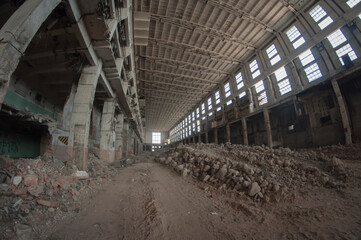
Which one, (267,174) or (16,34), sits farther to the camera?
(267,174)

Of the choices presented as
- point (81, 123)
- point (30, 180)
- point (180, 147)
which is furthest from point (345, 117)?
point (30, 180)

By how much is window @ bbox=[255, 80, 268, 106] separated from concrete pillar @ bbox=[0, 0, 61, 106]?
658 inches

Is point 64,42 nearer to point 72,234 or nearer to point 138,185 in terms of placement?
point 138,185

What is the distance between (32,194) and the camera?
2791mm

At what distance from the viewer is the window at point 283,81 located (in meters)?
12.9

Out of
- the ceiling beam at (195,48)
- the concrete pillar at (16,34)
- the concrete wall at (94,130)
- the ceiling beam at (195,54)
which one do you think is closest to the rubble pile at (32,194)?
the concrete pillar at (16,34)

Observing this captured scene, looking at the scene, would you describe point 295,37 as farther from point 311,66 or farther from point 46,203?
point 46,203

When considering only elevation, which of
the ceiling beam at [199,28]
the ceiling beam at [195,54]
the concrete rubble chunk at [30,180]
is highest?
the ceiling beam at [199,28]

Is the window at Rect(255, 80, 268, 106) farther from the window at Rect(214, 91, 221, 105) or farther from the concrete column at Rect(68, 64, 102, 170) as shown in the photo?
the concrete column at Rect(68, 64, 102, 170)

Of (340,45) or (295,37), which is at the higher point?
(295,37)

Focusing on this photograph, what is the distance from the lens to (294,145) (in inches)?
482

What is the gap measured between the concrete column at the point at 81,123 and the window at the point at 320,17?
53.6 ft

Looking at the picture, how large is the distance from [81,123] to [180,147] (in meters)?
5.33

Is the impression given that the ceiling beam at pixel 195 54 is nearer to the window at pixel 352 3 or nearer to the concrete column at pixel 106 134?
the concrete column at pixel 106 134
